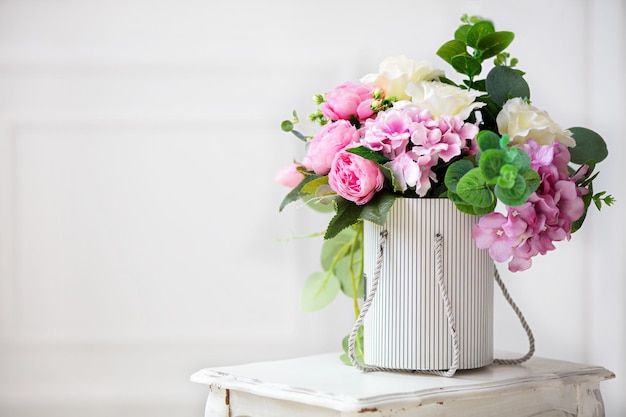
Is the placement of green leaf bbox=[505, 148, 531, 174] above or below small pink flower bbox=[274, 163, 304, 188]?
above

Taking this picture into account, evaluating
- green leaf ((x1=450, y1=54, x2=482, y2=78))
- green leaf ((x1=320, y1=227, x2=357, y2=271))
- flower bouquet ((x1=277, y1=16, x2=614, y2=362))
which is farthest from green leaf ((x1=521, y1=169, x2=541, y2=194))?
green leaf ((x1=320, y1=227, x2=357, y2=271))

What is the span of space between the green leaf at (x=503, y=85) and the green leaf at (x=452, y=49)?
0.07 metres

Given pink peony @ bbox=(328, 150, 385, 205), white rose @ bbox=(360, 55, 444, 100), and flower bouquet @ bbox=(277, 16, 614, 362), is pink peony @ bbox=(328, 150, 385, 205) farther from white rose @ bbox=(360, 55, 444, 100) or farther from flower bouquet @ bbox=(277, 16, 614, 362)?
white rose @ bbox=(360, 55, 444, 100)

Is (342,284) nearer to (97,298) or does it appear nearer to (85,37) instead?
(97,298)

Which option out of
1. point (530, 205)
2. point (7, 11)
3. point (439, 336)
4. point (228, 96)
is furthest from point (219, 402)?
point (7, 11)

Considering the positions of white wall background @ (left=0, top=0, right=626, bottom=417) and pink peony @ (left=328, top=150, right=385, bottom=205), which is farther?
white wall background @ (left=0, top=0, right=626, bottom=417)

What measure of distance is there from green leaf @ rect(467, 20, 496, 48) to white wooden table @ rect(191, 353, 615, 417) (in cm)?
46

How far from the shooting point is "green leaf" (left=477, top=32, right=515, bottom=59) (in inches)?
40.4

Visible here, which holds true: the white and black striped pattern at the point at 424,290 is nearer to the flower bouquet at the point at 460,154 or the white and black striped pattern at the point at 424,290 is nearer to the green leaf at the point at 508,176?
the flower bouquet at the point at 460,154

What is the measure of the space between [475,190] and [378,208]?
0.42 feet

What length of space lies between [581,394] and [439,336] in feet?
0.80

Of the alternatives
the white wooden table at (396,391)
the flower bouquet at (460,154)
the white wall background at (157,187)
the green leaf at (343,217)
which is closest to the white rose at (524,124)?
the flower bouquet at (460,154)

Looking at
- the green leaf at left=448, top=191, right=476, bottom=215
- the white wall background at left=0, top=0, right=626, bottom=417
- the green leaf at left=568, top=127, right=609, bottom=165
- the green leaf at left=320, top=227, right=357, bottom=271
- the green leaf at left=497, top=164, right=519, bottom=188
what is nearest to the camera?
the green leaf at left=497, top=164, right=519, bottom=188

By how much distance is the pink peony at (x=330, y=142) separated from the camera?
99cm
